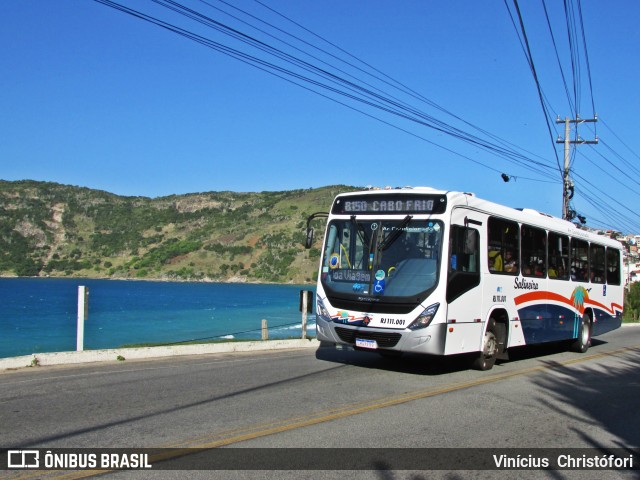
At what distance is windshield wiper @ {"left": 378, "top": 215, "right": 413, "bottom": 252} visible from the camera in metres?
11.3

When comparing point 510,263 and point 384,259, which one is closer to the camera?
point 384,259

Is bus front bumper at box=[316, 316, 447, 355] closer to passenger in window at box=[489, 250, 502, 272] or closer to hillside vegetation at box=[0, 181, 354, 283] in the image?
passenger in window at box=[489, 250, 502, 272]

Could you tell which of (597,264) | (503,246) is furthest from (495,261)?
(597,264)

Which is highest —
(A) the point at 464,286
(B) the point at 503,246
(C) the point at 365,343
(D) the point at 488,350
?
(B) the point at 503,246

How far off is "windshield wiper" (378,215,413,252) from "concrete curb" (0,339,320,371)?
5759mm

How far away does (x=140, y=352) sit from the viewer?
45.1ft

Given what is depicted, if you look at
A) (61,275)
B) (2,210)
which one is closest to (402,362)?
(61,275)

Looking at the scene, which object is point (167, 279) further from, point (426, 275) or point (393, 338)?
point (426, 275)

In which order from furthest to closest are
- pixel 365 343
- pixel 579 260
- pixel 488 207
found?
pixel 579 260
pixel 488 207
pixel 365 343

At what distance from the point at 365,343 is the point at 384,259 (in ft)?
4.86

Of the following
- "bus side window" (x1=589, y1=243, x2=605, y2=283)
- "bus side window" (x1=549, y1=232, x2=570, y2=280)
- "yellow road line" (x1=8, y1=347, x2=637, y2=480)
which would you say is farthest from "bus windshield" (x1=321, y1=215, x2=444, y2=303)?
"bus side window" (x1=589, y1=243, x2=605, y2=283)

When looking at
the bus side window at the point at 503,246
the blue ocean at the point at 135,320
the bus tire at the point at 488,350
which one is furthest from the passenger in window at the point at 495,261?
the blue ocean at the point at 135,320

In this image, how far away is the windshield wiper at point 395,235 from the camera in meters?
11.3

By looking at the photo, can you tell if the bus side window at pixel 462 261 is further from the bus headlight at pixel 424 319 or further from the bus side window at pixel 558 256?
the bus side window at pixel 558 256
